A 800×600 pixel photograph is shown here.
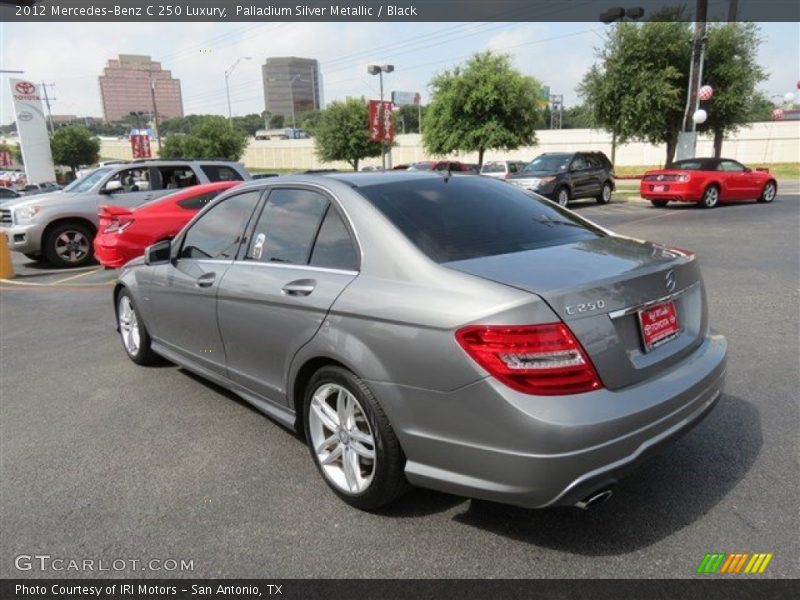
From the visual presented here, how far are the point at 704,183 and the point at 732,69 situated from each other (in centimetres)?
1094

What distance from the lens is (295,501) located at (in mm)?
3078

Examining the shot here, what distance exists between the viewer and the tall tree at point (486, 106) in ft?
92.5

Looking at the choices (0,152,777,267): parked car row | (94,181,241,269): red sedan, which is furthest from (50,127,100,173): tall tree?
(94,181,241,269): red sedan

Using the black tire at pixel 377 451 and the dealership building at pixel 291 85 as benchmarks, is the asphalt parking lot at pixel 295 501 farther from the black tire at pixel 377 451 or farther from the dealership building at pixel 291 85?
the dealership building at pixel 291 85

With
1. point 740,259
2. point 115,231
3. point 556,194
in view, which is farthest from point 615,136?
point 115,231

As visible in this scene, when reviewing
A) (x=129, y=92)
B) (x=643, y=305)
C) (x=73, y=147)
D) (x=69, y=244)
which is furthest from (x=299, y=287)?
(x=129, y=92)

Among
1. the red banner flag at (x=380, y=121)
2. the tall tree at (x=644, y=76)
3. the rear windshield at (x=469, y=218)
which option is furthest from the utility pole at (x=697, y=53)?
the rear windshield at (x=469, y=218)

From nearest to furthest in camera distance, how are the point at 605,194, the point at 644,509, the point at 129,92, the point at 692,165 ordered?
the point at 644,509 < the point at 692,165 < the point at 605,194 < the point at 129,92

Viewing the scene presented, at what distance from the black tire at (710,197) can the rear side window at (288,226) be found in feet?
53.4

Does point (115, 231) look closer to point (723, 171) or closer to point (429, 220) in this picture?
point (429, 220)

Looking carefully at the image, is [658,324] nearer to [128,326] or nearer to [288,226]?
[288,226]

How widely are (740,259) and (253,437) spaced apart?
8303 mm

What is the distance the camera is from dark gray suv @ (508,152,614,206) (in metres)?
18.3

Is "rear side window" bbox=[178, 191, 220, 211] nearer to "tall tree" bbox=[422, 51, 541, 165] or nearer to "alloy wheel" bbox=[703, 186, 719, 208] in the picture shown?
"alloy wheel" bbox=[703, 186, 719, 208]
